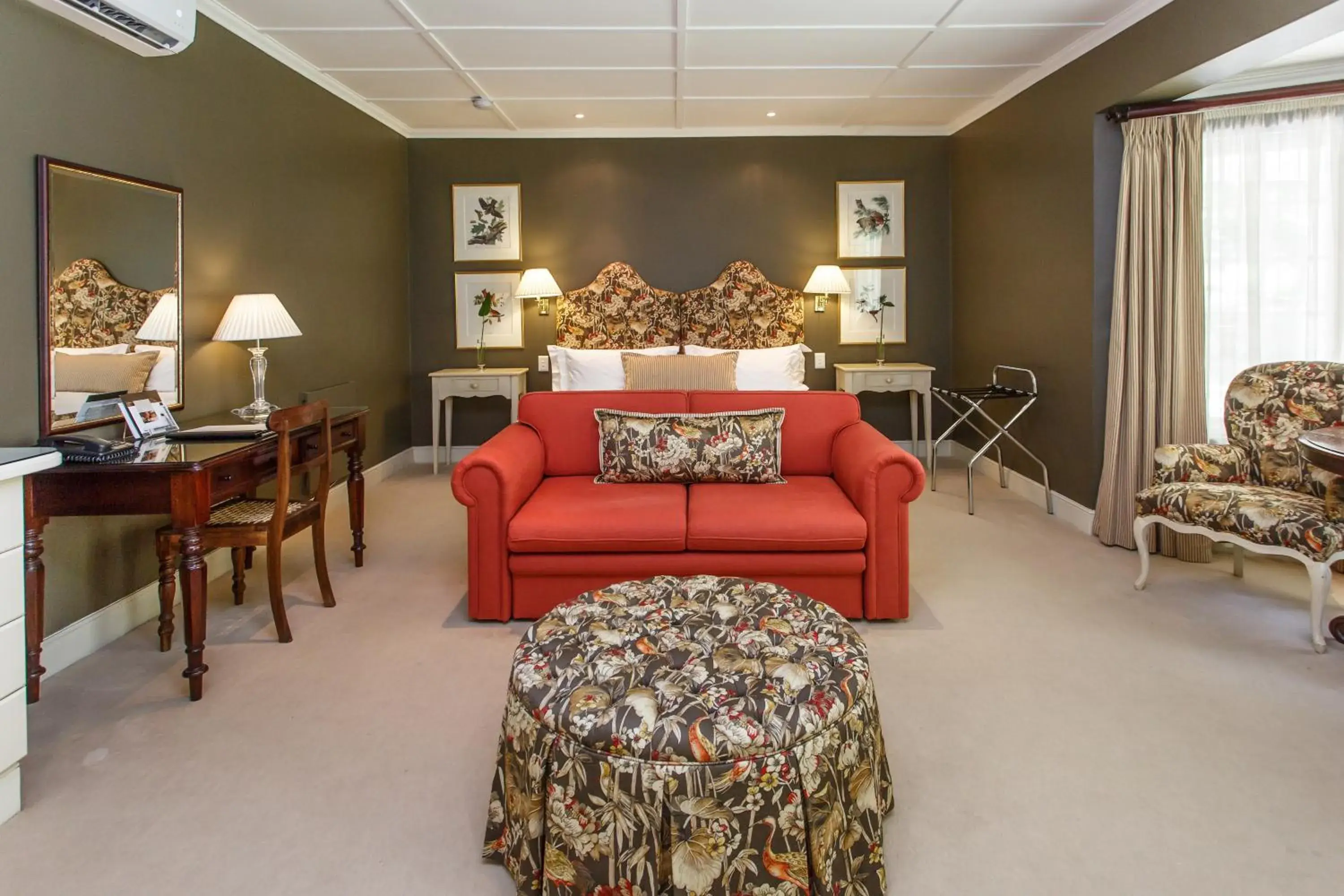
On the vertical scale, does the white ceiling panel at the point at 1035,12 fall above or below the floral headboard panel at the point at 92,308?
above

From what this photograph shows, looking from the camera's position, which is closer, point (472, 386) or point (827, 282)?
→ point (472, 386)

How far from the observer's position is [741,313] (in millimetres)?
6473

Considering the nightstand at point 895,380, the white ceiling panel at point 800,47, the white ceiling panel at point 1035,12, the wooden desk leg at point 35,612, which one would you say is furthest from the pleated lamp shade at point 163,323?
the nightstand at point 895,380

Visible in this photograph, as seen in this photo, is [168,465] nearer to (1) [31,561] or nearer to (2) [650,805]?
Result: (1) [31,561]

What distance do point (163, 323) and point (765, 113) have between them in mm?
4128

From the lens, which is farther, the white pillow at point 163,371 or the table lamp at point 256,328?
the table lamp at point 256,328


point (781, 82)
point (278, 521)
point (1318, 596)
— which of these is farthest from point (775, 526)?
point (781, 82)

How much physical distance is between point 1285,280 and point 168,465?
4.76 metres

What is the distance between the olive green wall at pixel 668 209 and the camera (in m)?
6.48

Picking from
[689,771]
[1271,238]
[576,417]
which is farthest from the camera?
[1271,238]

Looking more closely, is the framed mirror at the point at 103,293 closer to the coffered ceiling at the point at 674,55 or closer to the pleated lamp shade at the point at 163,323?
the pleated lamp shade at the point at 163,323

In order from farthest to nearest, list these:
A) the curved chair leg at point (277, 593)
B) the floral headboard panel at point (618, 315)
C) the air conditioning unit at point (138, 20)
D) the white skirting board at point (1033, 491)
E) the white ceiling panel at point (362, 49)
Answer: the floral headboard panel at point (618, 315) < the white skirting board at point (1033, 491) < the white ceiling panel at point (362, 49) < the curved chair leg at point (277, 593) < the air conditioning unit at point (138, 20)

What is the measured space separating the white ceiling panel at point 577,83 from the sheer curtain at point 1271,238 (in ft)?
9.57

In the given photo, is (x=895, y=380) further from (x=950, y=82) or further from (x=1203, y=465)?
(x=1203, y=465)
